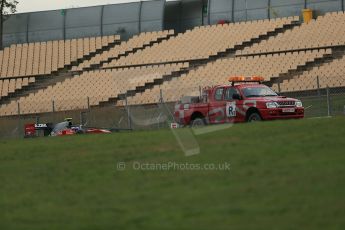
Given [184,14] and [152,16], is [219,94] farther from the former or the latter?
[184,14]

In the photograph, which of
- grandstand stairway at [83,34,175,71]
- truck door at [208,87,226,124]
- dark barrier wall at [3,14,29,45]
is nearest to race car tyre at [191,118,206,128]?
truck door at [208,87,226,124]

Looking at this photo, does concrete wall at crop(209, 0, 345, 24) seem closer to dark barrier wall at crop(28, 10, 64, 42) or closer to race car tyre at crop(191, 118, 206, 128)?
dark barrier wall at crop(28, 10, 64, 42)

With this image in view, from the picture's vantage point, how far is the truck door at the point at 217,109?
1177 inches

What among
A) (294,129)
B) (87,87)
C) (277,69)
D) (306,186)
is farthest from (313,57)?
(306,186)

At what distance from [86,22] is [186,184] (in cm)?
A: 4470

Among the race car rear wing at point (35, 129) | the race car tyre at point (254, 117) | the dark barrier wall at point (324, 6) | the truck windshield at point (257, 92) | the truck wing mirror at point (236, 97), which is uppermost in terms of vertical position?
the dark barrier wall at point (324, 6)

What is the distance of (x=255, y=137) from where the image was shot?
67.0ft

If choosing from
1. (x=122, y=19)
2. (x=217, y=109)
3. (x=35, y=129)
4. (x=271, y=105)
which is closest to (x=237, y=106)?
(x=217, y=109)

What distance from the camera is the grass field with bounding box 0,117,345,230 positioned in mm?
13391

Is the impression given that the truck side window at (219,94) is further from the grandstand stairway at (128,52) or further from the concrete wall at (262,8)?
the grandstand stairway at (128,52)

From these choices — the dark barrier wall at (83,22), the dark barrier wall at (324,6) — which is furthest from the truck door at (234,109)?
the dark barrier wall at (83,22)

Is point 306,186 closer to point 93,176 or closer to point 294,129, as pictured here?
point 93,176

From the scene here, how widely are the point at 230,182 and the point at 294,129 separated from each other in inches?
237

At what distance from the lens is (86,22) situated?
196ft
